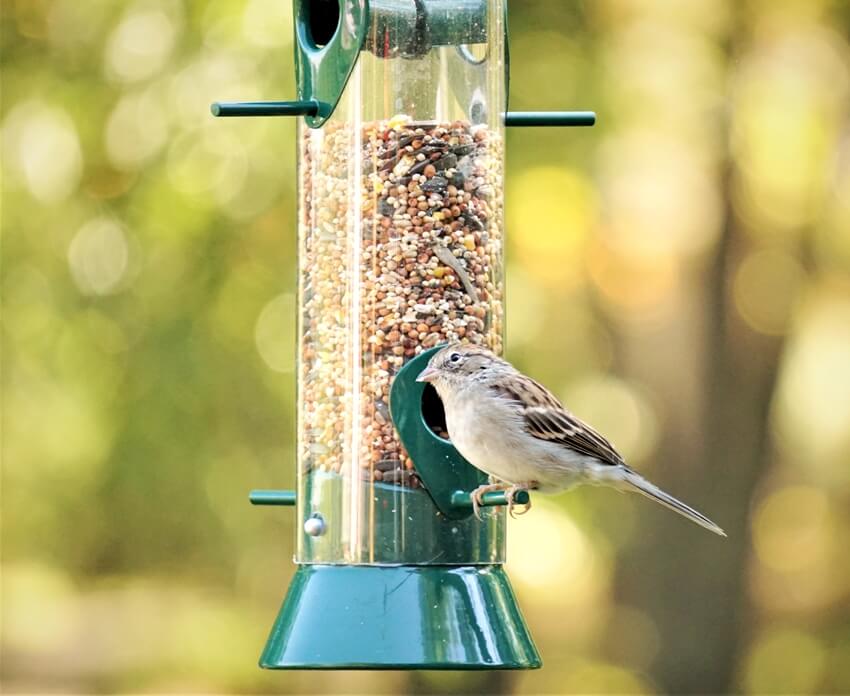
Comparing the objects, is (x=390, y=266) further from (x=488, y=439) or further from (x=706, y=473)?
(x=706, y=473)

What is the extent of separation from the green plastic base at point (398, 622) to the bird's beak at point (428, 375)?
0.58m

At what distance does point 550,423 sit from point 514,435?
17cm

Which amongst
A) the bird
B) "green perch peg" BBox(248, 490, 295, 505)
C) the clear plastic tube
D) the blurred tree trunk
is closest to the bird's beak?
the bird

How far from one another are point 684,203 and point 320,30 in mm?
6241

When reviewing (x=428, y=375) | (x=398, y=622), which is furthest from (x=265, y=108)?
(x=398, y=622)

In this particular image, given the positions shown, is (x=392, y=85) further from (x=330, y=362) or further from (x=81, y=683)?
(x=81, y=683)

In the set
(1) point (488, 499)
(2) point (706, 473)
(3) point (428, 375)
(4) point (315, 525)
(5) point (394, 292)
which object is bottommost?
(2) point (706, 473)

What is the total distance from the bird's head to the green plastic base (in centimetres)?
58

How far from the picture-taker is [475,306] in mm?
5750

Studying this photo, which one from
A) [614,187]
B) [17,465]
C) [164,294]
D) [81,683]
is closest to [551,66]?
[614,187]

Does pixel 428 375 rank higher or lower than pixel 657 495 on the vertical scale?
higher

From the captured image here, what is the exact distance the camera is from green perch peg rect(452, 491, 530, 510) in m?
5.44

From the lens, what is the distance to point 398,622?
527cm

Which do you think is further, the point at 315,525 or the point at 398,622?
the point at 315,525
